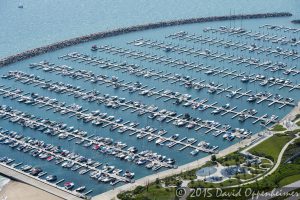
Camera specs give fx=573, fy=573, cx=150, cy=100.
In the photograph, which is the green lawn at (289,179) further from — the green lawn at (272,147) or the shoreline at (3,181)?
the shoreline at (3,181)

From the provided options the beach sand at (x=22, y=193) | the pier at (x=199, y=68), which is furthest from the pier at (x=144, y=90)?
the beach sand at (x=22, y=193)

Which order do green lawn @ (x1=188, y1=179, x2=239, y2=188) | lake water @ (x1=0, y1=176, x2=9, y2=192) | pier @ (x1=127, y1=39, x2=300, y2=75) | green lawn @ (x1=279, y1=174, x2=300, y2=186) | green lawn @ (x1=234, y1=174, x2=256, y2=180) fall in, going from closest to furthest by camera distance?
green lawn @ (x1=279, y1=174, x2=300, y2=186) < green lawn @ (x1=188, y1=179, x2=239, y2=188) < green lawn @ (x1=234, y1=174, x2=256, y2=180) < lake water @ (x1=0, y1=176, x2=9, y2=192) < pier @ (x1=127, y1=39, x2=300, y2=75)

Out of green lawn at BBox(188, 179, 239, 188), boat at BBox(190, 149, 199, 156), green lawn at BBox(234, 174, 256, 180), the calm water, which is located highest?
the calm water

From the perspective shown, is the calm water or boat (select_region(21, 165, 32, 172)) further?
the calm water

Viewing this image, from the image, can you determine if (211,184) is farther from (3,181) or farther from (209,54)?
(209,54)

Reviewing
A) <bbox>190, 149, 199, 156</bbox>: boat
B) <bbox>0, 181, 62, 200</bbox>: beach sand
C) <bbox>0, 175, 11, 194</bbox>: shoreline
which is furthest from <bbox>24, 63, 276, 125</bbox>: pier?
<bbox>0, 181, 62, 200</bbox>: beach sand

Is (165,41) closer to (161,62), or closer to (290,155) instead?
(161,62)

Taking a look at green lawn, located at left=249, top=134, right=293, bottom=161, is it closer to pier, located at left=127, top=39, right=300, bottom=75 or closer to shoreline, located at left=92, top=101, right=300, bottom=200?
shoreline, located at left=92, top=101, right=300, bottom=200

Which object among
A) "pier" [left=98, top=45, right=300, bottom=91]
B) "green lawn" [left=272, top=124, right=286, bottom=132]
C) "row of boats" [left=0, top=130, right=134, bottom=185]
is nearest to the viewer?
"row of boats" [left=0, top=130, right=134, bottom=185]

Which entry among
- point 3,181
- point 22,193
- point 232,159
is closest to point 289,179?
point 232,159
